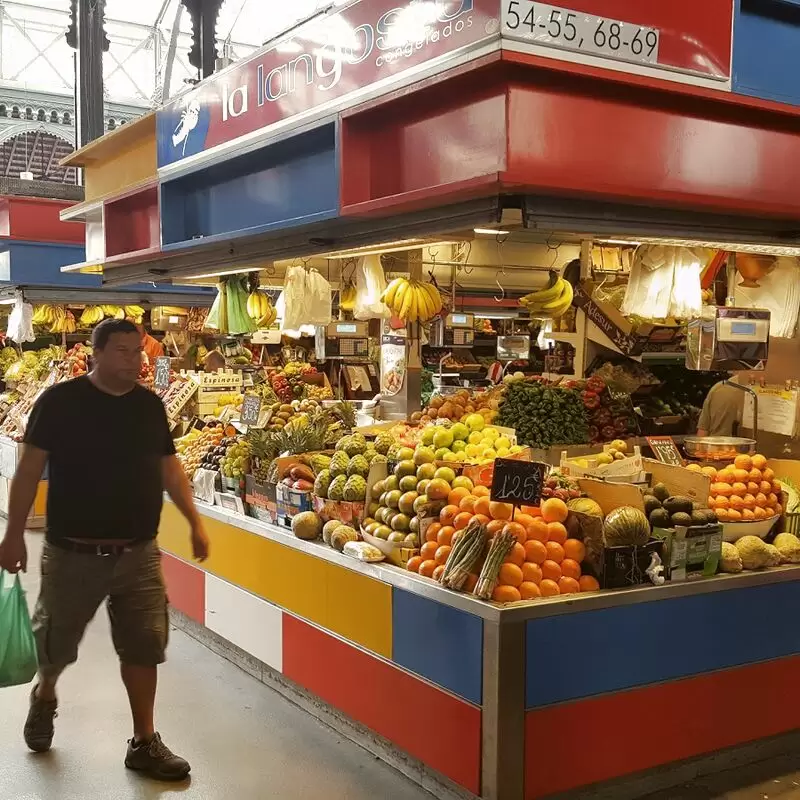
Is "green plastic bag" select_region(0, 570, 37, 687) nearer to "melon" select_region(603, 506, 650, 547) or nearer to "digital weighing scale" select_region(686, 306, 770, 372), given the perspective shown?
"melon" select_region(603, 506, 650, 547)

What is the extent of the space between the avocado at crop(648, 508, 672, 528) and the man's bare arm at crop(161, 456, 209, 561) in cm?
196

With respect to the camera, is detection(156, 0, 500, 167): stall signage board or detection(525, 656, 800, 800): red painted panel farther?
detection(525, 656, 800, 800): red painted panel

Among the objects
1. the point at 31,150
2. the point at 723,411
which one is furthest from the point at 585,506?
the point at 31,150

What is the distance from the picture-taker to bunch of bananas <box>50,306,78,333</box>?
33.7 feet

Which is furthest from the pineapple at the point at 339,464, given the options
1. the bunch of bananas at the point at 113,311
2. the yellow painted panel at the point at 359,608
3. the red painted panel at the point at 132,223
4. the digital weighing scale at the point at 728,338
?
the bunch of bananas at the point at 113,311

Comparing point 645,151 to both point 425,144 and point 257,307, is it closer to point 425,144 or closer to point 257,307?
point 425,144

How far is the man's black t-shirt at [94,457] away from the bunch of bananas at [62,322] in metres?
7.09

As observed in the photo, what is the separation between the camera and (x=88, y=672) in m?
5.12

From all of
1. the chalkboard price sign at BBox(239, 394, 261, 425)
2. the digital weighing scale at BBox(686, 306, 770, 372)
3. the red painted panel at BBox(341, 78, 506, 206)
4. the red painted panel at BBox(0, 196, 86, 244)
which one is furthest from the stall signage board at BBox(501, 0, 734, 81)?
the red painted panel at BBox(0, 196, 86, 244)

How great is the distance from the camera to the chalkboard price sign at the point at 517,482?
11.7ft

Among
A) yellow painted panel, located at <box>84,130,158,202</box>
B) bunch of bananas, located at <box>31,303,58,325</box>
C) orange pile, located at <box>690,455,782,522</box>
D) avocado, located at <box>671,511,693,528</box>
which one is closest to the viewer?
avocado, located at <box>671,511,693,528</box>

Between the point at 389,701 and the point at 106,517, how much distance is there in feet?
4.74

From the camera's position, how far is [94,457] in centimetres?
365

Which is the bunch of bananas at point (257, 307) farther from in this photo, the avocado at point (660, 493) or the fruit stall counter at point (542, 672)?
the avocado at point (660, 493)
